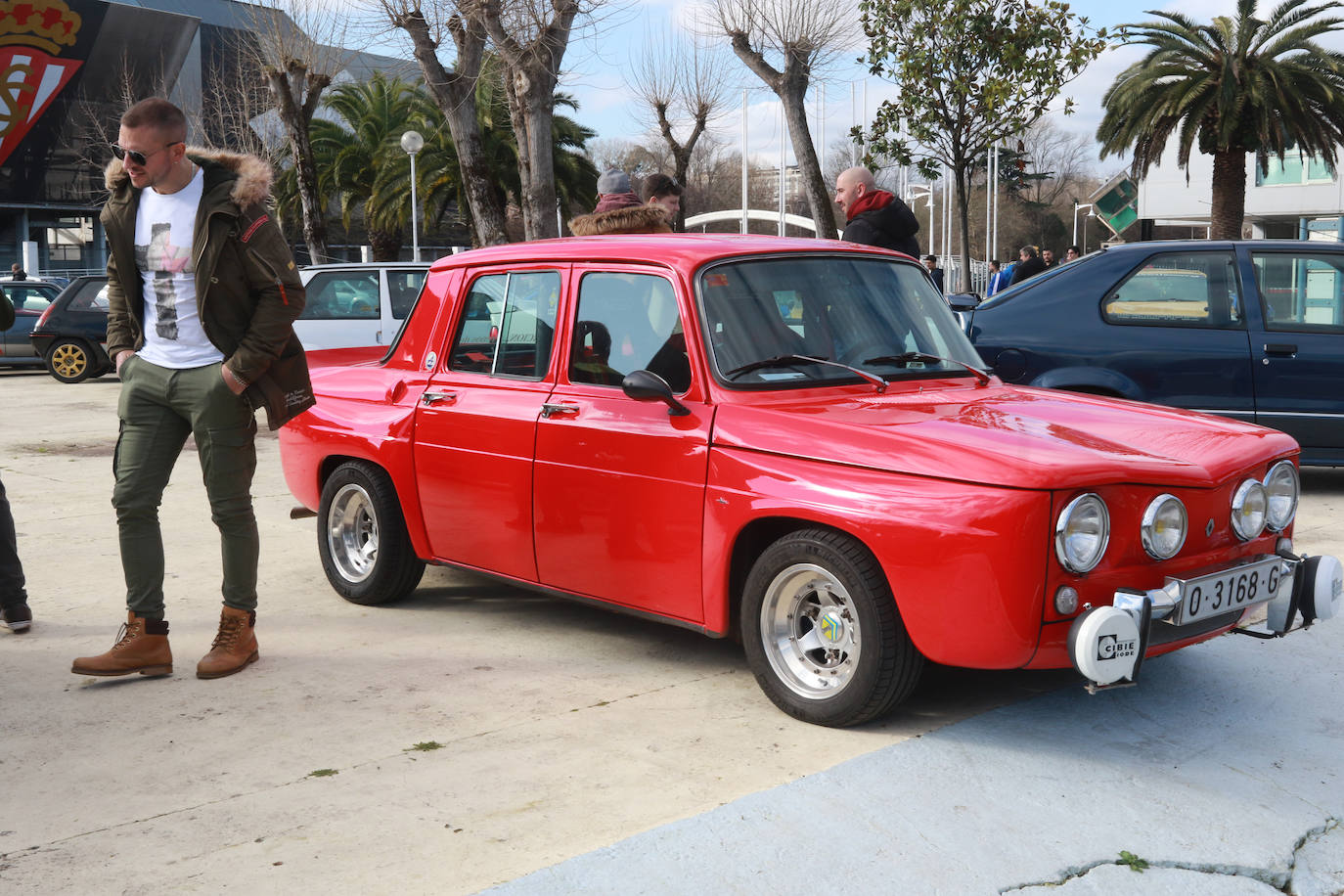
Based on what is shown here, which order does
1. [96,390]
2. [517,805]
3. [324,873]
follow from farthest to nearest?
[96,390] → [517,805] → [324,873]

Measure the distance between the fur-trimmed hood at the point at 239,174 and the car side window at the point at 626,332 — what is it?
1.21m

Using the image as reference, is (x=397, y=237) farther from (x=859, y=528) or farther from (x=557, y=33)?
(x=859, y=528)

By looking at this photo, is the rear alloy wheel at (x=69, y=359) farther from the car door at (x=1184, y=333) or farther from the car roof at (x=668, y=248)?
the car roof at (x=668, y=248)

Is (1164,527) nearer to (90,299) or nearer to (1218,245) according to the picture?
(1218,245)


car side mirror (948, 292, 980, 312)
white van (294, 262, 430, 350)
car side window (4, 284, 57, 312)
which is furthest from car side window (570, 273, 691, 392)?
car side window (4, 284, 57, 312)

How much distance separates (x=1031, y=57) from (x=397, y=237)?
23989 millimetres

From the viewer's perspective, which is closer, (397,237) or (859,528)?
(859,528)

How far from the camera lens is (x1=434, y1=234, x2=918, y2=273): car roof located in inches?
186

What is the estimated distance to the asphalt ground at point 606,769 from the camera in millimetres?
3223

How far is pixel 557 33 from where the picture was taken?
1638 cm

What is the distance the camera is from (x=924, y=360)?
4930 mm

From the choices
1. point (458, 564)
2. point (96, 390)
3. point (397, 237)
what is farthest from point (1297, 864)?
point (397, 237)

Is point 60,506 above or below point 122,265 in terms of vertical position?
below

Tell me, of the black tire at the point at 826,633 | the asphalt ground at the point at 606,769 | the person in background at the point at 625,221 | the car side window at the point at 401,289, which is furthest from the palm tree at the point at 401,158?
the black tire at the point at 826,633
